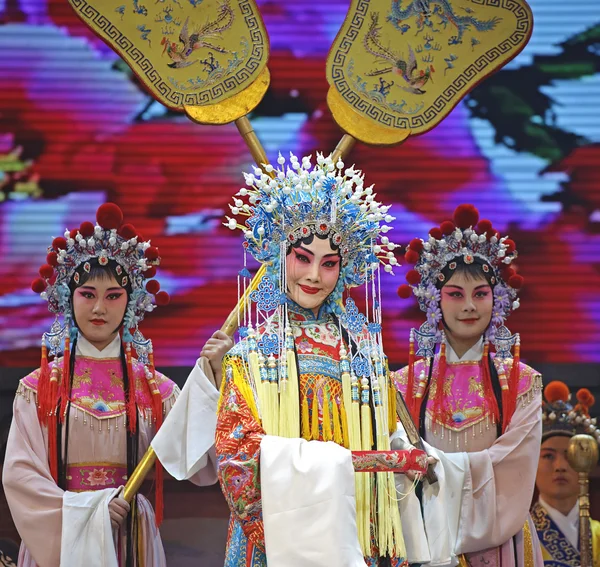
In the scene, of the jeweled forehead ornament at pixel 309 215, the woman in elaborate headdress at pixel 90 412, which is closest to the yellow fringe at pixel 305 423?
the jeweled forehead ornament at pixel 309 215

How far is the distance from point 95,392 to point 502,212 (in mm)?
2636

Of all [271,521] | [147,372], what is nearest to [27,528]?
[147,372]

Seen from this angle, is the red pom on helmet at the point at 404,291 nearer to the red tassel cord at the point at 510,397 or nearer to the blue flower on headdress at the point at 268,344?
the red tassel cord at the point at 510,397

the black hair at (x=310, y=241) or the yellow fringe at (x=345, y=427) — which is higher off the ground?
the black hair at (x=310, y=241)

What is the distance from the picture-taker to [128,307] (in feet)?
16.1

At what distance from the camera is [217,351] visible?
4398 mm

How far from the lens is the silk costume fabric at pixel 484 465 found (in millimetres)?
4492

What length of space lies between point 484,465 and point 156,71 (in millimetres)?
1904

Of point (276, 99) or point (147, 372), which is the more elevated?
point (276, 99)

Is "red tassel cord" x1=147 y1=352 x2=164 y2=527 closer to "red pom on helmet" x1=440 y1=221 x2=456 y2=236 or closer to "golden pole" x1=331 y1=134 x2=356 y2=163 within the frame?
"golden pole" x1=331 y1=134 x2=356 y2=163

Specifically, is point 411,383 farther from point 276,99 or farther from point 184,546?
point 276,99

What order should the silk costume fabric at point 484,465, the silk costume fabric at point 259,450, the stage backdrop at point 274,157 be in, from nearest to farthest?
the silk costume fabric at point 259,450
the silk costume fabric at point 484,465
the stage backdrop at point 274,157

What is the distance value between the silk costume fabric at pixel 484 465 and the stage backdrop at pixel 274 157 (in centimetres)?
153

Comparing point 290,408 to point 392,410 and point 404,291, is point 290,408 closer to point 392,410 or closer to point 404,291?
point 392,410
